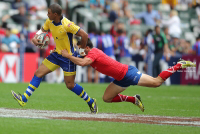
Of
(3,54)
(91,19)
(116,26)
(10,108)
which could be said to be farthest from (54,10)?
(91,19)

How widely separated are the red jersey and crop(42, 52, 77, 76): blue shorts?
63cm

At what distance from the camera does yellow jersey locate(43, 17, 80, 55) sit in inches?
377

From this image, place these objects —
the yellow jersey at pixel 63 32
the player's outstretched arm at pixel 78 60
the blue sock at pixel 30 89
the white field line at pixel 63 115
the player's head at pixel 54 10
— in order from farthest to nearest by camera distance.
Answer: the blue sock at pixel 30 89 < the yellow jersey at pixel 63 32 < the player's head at pixel 54 10 < the player's outstretched arm at pixel 78 60 < the white field line at pixel 63 115

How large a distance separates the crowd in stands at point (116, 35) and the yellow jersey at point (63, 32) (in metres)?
10.0

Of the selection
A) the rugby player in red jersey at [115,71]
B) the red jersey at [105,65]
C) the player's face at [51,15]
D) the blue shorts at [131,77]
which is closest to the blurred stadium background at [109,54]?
the rugby player in red jersey at [115,71]

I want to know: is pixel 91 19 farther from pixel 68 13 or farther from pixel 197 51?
pixel 197 51

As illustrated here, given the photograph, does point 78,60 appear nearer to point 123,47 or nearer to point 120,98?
point 120,98

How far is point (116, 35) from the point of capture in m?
22.2

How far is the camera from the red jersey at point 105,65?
366 inches

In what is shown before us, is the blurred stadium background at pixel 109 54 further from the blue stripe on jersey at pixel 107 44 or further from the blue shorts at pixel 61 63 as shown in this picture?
the blue shorts at pixel 61 63

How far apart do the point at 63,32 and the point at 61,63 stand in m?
0.73

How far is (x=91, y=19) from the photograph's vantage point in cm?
2467

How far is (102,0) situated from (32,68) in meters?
8.75

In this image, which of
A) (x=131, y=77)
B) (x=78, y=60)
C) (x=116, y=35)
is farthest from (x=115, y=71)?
(x=116, y=35)
